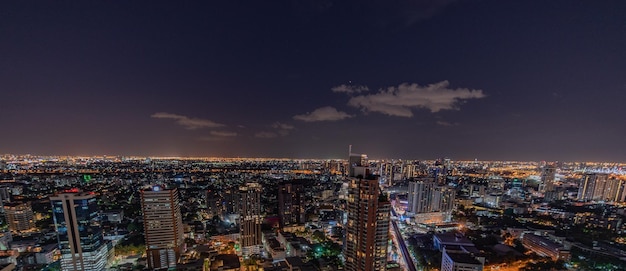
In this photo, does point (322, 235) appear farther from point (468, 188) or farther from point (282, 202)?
point (468, 188)

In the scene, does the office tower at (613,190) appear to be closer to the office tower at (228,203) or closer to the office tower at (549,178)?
the office tower at (549,178)

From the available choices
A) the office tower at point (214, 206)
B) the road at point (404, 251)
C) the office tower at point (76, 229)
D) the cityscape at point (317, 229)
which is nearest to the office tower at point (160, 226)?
the cityscape at point (317, 229)

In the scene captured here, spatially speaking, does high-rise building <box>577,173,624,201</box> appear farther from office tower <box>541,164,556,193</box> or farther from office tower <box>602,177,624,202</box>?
office tower <box>541,164,556,193</box>

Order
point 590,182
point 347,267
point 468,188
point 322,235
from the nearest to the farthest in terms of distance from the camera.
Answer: point 347,267 < point 322,235 < point 590,182 < point 468,188

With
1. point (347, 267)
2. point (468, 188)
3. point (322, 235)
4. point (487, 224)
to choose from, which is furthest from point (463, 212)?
point (347, 267)

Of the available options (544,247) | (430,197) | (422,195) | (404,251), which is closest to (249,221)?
(404,251)

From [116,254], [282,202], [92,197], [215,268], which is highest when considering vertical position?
[92,197]

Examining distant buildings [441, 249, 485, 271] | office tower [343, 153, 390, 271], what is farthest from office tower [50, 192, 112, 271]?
distant buildings [441, 249, 485, 271]
